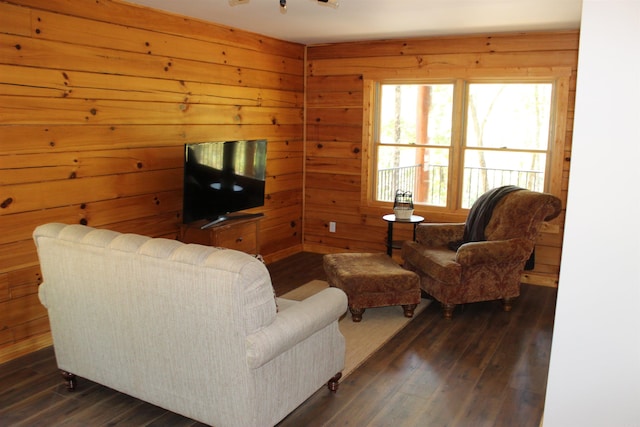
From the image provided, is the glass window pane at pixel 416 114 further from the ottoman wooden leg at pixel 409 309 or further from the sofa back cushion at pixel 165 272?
the sofa back cushion at pixel 165 272

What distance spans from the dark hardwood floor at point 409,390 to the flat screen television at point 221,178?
149 centimetres

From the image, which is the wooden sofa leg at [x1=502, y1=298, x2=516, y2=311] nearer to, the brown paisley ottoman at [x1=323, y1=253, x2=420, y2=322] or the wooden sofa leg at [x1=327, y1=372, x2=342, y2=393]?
the brown paisley ottoman at [x1=323, y1=253, x2=420, y2=322]

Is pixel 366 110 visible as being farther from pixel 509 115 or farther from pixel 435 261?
pixel 435 261

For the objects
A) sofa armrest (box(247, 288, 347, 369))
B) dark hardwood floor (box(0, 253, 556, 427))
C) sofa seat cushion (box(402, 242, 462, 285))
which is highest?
sofa armrest (box(247, 288, 347, 369))

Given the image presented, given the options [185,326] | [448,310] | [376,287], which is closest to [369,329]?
[376,287]

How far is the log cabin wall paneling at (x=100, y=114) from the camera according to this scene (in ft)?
11.6

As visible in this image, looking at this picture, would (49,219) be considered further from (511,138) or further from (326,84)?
(511,138)

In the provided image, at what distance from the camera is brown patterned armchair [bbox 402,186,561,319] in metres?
4.37

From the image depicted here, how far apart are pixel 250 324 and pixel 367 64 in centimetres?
414

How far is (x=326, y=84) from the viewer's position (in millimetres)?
6230

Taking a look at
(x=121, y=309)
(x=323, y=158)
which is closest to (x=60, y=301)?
(x=121, y=309)

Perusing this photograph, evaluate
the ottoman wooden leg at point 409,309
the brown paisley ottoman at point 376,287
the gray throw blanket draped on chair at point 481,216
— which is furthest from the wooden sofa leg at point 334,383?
the gray throw blanket draped on chair at point 481,216

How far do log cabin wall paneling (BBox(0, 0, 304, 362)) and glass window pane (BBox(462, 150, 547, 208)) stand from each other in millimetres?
2199

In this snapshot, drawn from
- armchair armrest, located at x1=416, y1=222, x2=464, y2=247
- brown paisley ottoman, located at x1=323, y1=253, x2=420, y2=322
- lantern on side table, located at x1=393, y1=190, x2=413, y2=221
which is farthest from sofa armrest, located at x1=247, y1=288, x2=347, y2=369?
lantern on side table, located at x1=393, y1=190, x2=413, y2=221
